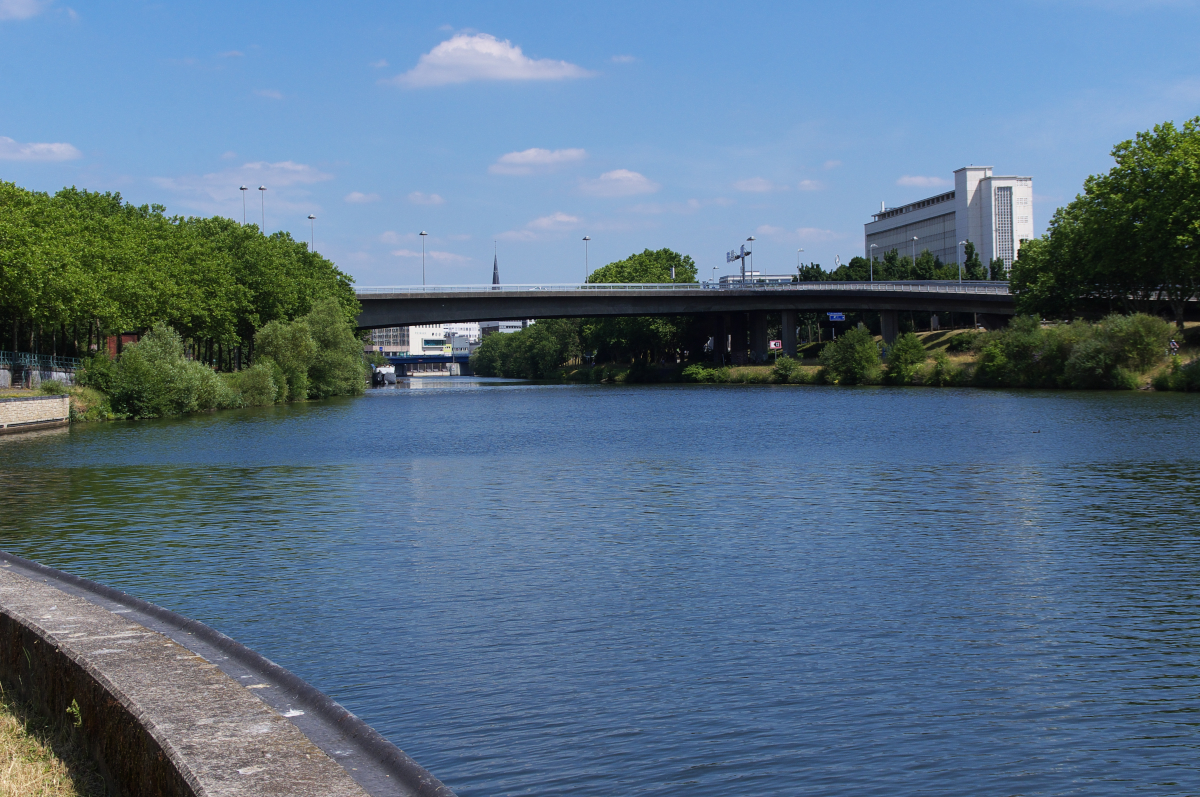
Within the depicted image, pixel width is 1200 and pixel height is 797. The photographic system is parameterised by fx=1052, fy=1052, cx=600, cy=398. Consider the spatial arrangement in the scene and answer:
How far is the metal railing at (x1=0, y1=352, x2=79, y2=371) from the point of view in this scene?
6173 centimetres

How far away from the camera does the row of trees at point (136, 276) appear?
187 feet

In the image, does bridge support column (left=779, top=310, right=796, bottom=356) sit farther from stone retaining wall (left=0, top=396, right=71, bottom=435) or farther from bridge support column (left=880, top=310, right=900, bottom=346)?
stone retaining wall (left=0, top=396, right=71, bottom=435)

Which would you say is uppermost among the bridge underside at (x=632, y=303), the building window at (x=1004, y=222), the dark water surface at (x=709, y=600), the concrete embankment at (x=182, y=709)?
the building window at (x=1004, y=222)

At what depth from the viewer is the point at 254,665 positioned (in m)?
8.81

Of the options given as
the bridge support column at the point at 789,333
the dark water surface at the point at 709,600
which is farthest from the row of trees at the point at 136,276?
the bridge support column at the point at 789,333

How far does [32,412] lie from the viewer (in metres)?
54.6

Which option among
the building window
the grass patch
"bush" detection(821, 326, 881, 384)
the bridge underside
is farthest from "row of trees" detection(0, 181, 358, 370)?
the building window

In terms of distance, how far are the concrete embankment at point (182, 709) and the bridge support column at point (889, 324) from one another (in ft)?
368

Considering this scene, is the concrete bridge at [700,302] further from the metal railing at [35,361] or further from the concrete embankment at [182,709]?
the concrete embankment at [182,709]

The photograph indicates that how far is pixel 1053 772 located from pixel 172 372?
62153 mm

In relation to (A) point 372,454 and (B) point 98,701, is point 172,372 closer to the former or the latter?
(A) point 372,454

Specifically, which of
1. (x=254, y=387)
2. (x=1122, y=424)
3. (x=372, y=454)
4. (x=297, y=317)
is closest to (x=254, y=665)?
(x=372, y=454)

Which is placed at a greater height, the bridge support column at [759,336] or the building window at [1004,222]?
the building window at [1004,222]

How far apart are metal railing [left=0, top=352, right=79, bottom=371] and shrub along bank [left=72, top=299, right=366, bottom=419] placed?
239 centimetres
